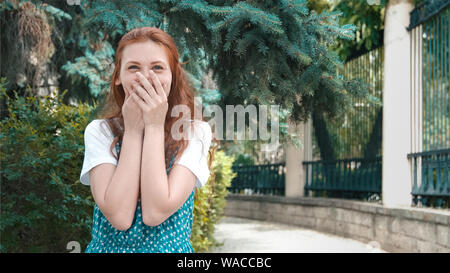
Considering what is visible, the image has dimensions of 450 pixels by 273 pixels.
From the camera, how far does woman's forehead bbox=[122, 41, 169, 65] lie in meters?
1.59

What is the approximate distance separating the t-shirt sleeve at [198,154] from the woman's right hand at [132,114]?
0.17 m

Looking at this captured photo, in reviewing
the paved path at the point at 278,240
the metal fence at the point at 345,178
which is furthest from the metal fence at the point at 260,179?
the paved path at the point at 278,240

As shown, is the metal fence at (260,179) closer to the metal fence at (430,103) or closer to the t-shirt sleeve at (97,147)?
the metal fence at (430,103)

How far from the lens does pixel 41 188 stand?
13.3 feet

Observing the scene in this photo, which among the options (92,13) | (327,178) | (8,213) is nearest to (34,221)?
(8,213)

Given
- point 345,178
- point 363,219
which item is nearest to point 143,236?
point 363,219

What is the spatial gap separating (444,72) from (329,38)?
11.8ft

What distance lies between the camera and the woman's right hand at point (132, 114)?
1.50m

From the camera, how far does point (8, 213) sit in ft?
12.6

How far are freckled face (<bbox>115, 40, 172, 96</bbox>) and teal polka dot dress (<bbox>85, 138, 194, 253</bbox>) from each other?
10.2 inches

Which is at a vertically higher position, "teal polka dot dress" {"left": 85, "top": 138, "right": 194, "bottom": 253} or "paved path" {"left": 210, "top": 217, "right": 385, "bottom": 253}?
"teal polka dot dress" {"left": 85, "top": 138, "right": 194, "bottom": 253}

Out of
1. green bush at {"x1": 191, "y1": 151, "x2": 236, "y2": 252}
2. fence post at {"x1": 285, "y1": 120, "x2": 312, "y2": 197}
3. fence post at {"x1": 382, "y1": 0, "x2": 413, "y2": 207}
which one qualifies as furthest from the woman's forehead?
fence post at {"x1": 285, "y1": 120, "x2": 312, "y2": 197}

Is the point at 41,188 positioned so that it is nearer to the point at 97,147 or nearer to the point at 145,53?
the point at 97,147

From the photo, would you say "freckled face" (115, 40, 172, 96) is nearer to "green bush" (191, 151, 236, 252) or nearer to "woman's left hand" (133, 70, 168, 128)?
"woman's left hand" (133, 70, 168, 128)
